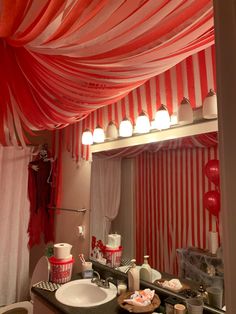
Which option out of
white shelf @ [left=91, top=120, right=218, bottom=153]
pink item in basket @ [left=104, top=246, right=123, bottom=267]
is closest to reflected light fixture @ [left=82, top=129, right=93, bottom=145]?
white shelf @ [left=91, top=120, right=218, bottom=153]

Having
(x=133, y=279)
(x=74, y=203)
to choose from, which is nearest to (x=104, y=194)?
(x=74, y=203)

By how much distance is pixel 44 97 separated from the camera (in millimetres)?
1709

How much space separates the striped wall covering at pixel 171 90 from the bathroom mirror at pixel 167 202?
0.27 metres

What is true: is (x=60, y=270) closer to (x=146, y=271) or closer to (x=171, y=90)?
(x=146, y=271)

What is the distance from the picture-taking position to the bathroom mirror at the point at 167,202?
148 centimetres

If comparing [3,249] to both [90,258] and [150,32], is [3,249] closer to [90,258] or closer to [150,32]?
[90,258]

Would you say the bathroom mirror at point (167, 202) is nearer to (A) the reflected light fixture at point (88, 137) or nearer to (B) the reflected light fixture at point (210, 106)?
(B) the reflected light fixture at point (210, 106)

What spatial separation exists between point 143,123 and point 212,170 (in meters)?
0.56

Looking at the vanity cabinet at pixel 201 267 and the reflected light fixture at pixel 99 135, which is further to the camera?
the reflected light fixture at pixel 99 135

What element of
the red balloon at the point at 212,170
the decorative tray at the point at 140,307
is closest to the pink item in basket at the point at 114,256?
the decorative tray at the point at 140,307

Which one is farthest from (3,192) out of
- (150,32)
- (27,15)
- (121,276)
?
(150,32)

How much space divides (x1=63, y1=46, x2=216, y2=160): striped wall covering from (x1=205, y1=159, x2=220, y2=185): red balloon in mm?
365

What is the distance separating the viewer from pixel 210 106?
1355 millimetres

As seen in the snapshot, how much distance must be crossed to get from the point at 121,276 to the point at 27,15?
1.72 meters
